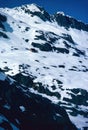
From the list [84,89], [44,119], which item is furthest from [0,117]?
[84,89]

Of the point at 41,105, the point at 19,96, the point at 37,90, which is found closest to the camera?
the point at 19,96

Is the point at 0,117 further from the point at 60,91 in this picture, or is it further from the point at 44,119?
the point at 60,91

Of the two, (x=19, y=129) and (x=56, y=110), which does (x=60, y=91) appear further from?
(x=19, y=129)

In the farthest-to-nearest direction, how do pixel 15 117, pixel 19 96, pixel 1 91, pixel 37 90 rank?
pixel 37 90 < pixel 19 96 < pixel 1 91 < pixel 15 117

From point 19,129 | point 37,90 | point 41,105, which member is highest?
point 37,90

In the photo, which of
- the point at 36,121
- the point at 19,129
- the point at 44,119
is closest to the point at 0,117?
the point at 19,129

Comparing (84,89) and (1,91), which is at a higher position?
(84,89)

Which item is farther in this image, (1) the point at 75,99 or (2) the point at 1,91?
(1) the point at 75,99
